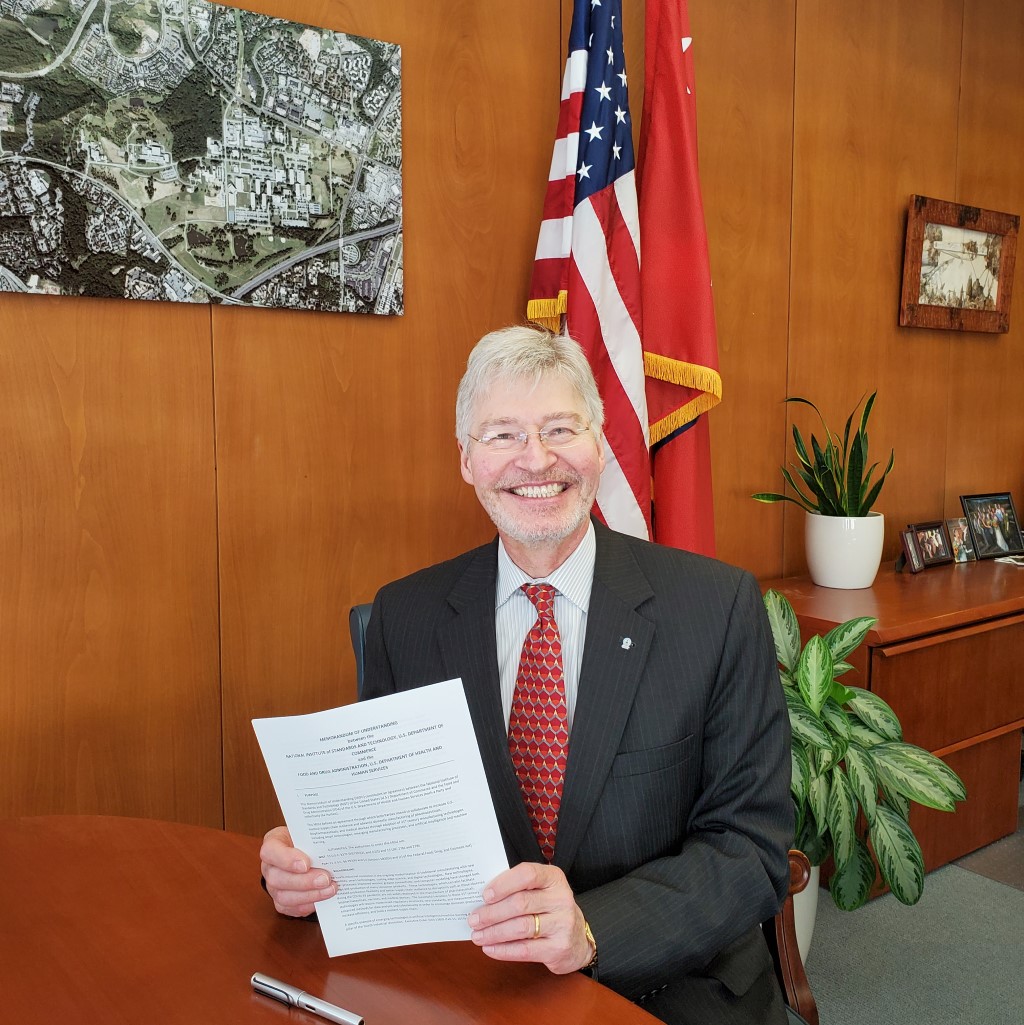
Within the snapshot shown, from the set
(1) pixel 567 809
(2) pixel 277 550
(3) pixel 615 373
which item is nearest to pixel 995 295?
(3) pixel 615 373

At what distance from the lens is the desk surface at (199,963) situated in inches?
38.3

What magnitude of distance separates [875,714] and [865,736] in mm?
83

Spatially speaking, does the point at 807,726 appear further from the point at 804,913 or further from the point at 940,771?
the point at 804,913

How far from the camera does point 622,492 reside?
2.58 m

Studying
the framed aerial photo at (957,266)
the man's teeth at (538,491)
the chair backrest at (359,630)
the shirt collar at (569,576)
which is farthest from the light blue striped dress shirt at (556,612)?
the framed aerial photo at (957,266)

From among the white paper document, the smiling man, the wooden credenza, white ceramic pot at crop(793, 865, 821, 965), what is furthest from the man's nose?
the wooden credenza

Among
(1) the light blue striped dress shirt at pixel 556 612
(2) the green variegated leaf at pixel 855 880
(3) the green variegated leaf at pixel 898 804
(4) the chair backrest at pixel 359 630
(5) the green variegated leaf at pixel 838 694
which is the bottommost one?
(2) the green variegated leaf at pixel 855 880

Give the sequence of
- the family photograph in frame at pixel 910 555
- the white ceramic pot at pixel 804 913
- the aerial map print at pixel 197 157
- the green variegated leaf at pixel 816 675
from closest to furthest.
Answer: the aerial map print at pixel 197 157, the green variegated leaf at pixel 816 675, the white ceramic pot at pixel 804 913, the family photograph in frame at pixel 910 555

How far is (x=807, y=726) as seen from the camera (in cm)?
223

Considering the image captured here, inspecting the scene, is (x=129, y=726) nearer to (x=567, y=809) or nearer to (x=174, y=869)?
(x=174, y=869)

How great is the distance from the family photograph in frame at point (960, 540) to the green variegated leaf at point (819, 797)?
1.83 meters

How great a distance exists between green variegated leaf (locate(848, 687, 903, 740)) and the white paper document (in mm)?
1590

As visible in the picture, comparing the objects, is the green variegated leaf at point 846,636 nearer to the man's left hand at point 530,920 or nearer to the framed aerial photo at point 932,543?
the framed aerial photo at point 932,543

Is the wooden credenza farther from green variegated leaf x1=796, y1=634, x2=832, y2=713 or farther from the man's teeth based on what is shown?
the man's teeth
